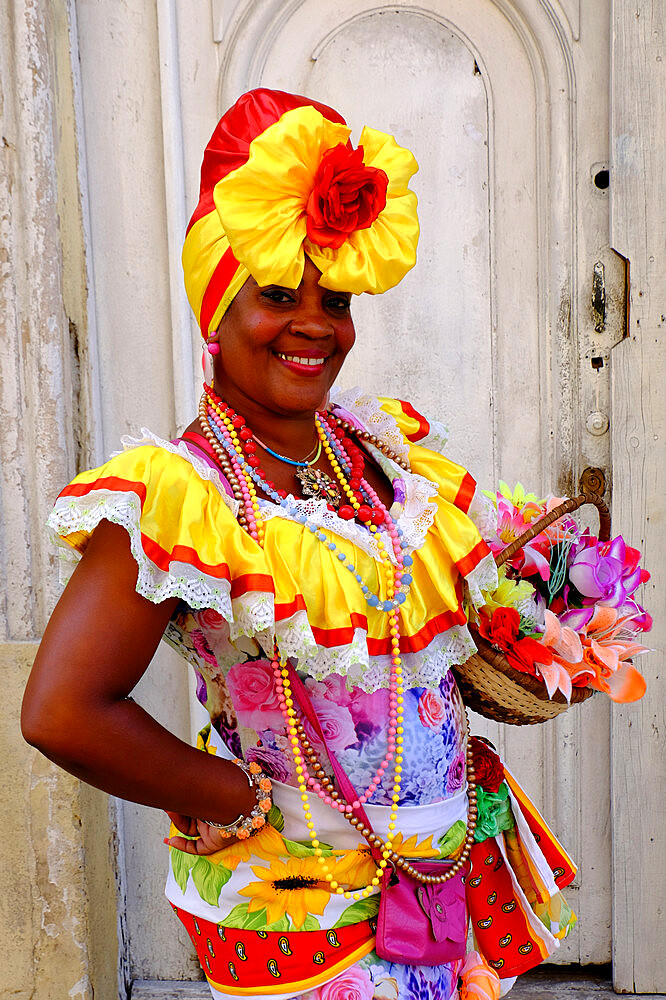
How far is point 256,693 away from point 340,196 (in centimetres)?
70

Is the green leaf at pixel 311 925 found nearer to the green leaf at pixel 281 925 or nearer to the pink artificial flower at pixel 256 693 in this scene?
the green leaf at pixel 281 925

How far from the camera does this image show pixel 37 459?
2.30 metres

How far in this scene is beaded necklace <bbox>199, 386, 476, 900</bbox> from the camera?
131 cm

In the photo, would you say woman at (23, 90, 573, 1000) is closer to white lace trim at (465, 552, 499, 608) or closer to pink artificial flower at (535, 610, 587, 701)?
white lace trim at (465, 552, 499, 608)

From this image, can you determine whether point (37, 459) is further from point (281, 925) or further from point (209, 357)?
point (281, 925)

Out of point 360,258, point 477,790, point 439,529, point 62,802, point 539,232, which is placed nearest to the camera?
point 360,258

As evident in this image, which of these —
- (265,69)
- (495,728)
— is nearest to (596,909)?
(495,728)

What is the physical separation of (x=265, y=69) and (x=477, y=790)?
184cm

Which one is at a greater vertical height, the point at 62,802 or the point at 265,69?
the point at 265,69

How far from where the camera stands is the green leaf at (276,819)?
4.57ft

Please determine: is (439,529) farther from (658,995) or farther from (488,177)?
(658,995)

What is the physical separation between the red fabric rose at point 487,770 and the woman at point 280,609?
2.9 inches

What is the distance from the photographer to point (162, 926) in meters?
2.58

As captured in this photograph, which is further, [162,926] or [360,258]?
[162,926]
